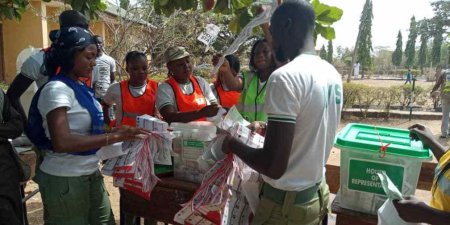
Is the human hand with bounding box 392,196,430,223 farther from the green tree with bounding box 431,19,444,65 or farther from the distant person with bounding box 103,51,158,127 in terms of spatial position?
the green tree with bounding box 431,19,444,65

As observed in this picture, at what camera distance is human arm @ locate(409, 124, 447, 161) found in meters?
1.68

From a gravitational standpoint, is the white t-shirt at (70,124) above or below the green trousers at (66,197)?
above

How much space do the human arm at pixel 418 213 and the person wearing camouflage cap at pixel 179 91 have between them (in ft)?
5.60

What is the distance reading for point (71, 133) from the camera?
1.84m

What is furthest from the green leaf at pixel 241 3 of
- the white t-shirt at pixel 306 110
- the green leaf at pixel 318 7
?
the white t-shirt at pixel 306 110

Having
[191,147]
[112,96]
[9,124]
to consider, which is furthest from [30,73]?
[191,147]

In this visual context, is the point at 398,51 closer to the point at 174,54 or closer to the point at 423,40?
the point at 423,40

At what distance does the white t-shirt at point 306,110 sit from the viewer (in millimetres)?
1350

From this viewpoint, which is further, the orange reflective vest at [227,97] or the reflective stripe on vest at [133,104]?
the orange reflective vest at [227,97]

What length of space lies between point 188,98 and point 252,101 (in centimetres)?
52

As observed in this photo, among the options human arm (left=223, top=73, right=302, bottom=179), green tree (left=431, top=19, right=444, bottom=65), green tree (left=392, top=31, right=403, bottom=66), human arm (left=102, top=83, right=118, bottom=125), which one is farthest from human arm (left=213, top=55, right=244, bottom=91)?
green tree (left=392, top=31, right=403, bottom=66)

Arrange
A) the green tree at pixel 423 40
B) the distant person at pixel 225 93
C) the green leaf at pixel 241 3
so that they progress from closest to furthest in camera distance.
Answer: the green leaf at pixel 241 3
the distant person at pixel 225 93
the green tree at pixel 423 40

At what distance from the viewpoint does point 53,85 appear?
1.84m

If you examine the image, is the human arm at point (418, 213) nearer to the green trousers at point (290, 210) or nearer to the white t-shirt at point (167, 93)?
the green trousers at point (290, 210)
